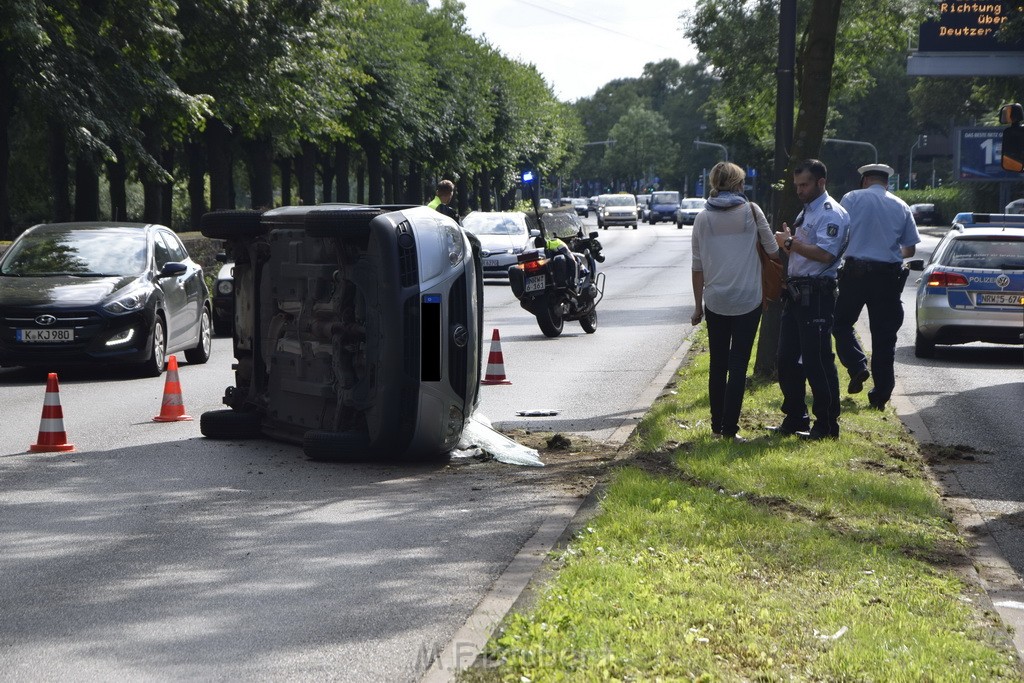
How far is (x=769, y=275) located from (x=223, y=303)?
13354 millimetres

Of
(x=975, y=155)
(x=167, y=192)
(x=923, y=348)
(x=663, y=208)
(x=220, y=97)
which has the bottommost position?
(x=663, y=208)

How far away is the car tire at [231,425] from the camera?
1070 centimetres

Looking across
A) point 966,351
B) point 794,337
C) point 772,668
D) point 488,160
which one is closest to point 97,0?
point 966,351

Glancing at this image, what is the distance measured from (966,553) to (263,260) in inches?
207

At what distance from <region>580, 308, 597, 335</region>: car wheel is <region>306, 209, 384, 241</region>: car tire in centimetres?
1146

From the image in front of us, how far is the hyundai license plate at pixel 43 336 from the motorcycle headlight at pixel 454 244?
6.69m

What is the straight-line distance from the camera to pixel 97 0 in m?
28.1

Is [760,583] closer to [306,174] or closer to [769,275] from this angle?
[769,275]

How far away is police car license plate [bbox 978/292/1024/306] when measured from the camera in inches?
667

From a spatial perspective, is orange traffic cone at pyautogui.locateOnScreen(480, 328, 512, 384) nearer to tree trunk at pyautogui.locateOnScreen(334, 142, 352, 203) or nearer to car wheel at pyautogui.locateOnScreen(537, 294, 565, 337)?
car wheel at pyautogui.locateOnScreen(537, 294, 565, 337)

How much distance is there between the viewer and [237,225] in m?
10.4

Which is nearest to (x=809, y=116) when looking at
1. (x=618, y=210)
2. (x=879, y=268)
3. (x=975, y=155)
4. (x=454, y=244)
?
(x=879, y=268)

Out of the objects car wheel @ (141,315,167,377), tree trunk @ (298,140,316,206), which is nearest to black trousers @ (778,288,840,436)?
car wheel @ (141,315,167,377)

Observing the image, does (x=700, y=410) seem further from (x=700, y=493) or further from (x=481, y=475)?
(x=700, y=493)
